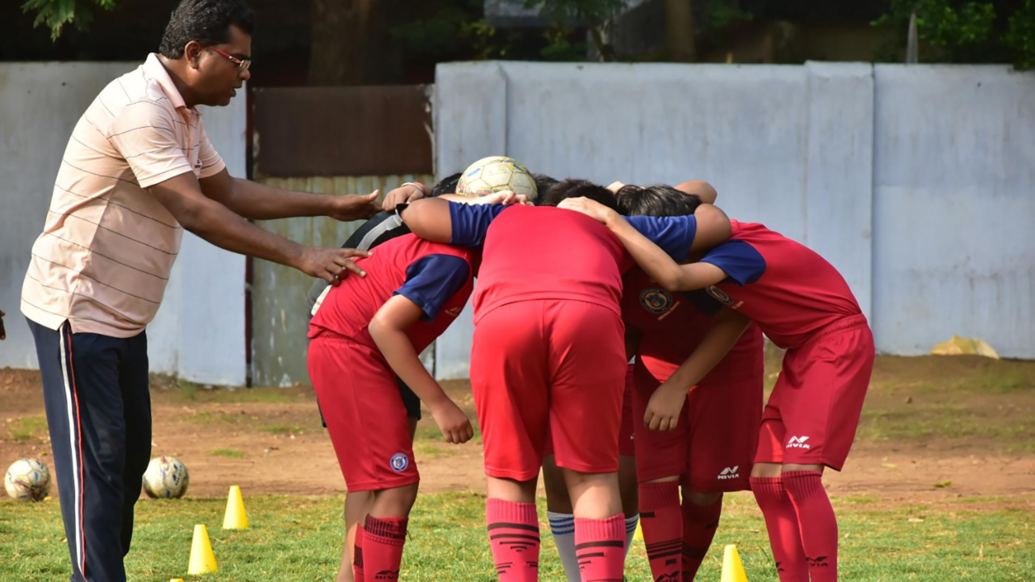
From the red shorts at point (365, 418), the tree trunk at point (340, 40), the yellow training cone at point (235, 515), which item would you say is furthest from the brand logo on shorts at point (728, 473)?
the tree trunk at point (340, 40)

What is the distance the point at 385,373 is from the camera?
13.5 ft

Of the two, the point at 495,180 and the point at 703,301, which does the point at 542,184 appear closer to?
the point at 495,180

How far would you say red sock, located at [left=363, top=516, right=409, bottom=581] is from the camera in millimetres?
4020

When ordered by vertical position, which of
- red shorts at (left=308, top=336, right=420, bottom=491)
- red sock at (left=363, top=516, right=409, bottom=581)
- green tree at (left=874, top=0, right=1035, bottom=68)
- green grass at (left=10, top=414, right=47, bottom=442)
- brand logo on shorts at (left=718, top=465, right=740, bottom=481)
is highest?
green tree at (left=874, top=0, right=1035, bottom=68)

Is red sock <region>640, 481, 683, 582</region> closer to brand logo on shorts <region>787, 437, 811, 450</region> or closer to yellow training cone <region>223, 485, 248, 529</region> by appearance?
brand logo on shorts <region>787, 437, 811, 450</region>

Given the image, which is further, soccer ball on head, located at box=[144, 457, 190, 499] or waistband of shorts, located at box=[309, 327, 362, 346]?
soccer ball on head, located at box=[144, 457, 190, 499]

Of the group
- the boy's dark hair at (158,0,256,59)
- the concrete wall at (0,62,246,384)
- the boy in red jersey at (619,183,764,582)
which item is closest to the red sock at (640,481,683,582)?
the boy in red jersey at (619,183,764,582)

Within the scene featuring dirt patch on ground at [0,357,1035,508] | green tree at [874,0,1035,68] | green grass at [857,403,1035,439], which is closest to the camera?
dirt patch on ground at [0,357,1035,508]

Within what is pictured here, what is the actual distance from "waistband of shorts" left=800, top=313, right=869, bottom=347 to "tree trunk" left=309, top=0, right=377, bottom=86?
32.3 ft

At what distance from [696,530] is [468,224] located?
1626 mm

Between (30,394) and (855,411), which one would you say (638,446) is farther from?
(30,394)

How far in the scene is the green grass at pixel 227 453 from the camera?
8898 mm

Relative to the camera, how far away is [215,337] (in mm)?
12500

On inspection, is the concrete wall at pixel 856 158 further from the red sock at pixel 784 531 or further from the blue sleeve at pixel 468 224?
the blue sleeve at pixel 468 224
